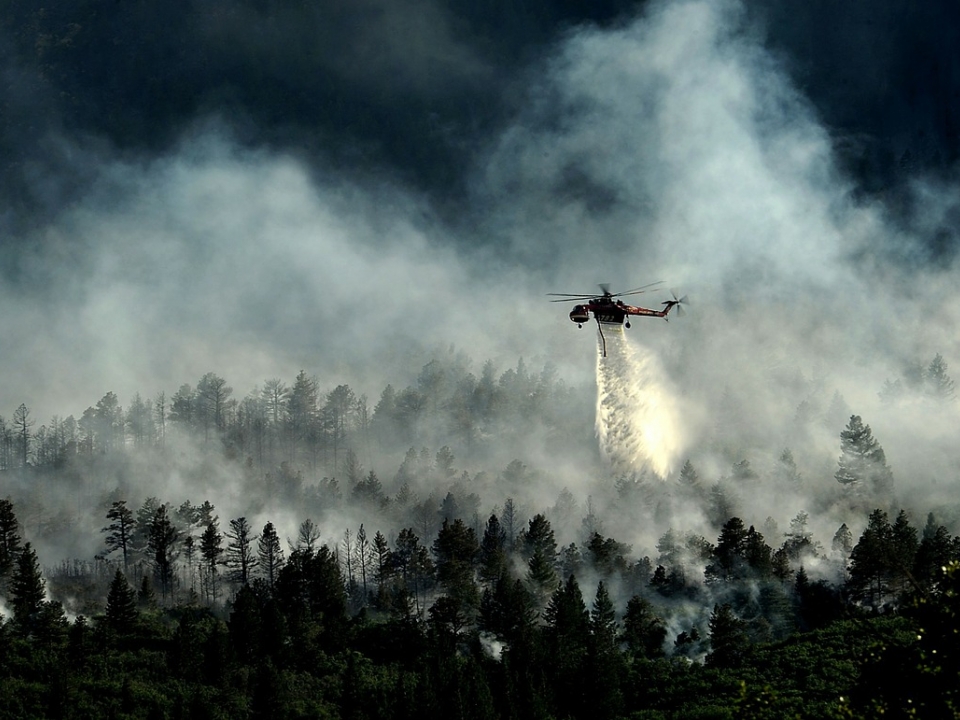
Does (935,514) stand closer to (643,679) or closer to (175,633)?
(643,679)

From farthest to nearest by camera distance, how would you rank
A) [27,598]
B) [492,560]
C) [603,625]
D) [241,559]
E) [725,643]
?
[241,559], [492,560], [27,598], [603,625], [725,643]

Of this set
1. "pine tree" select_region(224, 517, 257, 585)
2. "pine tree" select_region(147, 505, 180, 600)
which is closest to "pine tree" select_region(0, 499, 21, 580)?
"pine tree" select_region(147, 505, 180, 600)

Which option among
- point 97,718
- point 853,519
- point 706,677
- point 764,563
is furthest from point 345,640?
point 853,519

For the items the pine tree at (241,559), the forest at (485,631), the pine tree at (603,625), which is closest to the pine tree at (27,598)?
the forest at (485,631)

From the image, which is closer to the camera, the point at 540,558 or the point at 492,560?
the point at 540,558

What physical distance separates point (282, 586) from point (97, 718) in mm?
Answer: 36169

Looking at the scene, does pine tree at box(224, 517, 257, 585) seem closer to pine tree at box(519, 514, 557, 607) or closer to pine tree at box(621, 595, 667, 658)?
pine tree at box(519, 514, 557, 607)

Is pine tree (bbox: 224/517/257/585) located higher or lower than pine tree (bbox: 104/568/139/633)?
higher

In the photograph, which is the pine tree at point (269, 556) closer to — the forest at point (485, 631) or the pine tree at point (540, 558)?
the forest at point (485, 631)

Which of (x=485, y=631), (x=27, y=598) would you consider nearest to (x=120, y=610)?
(x=27, y=598)

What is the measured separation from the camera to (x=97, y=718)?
13050 centimetres

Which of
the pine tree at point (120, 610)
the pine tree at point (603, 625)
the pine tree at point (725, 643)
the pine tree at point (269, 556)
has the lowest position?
the pine tree at point (725, 643)

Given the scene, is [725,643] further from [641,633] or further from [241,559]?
[241,559]

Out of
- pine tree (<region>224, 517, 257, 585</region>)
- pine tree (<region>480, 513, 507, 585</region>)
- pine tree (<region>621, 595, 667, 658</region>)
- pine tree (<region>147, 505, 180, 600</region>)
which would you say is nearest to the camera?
pine tree (<region>621, 595, 667, 658</region>)
